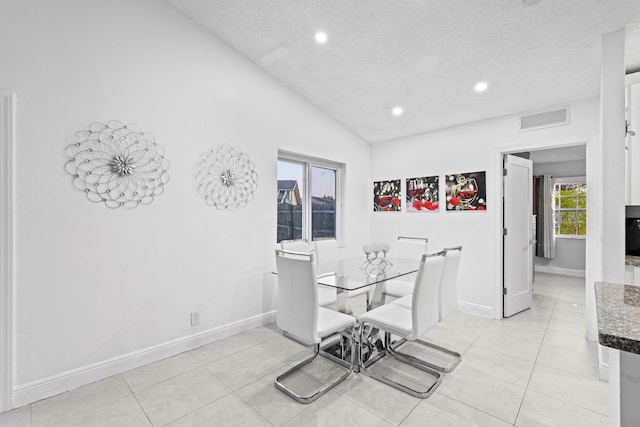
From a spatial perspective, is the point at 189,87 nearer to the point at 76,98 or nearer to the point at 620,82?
the point at 76,98

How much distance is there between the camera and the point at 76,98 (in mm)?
2207

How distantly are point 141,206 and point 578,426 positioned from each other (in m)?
3.51

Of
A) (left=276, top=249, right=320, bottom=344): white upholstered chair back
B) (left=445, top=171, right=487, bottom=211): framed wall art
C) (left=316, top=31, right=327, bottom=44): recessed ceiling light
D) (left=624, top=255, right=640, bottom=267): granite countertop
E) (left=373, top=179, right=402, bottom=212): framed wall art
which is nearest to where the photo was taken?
(left=276, top=249, right=320, bottom=344): white upholstered chair back

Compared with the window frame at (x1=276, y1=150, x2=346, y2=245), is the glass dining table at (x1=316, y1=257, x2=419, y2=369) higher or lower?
lower

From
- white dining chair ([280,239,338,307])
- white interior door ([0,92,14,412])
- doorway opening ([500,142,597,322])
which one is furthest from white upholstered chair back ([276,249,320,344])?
doorway opening ([500,142,597,322])

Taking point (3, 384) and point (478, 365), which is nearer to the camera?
point (3, 384)

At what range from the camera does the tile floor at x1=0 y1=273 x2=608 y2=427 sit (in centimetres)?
184

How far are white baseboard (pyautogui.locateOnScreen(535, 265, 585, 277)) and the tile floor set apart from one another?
4103mm

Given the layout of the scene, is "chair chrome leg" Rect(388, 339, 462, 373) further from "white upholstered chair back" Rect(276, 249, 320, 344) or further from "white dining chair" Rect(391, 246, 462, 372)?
"white upholstered chair back" Rect(276, 249, 320, 344)

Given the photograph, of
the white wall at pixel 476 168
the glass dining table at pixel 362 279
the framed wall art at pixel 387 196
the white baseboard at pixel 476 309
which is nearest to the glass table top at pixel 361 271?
the glass dining table at pixel 362 279

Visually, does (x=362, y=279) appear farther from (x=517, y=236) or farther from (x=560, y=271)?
(x=560, y=271)

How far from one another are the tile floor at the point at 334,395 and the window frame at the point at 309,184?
1.79m

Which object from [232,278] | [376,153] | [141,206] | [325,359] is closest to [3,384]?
[141,206]

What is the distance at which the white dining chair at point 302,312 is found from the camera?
1976 mm
